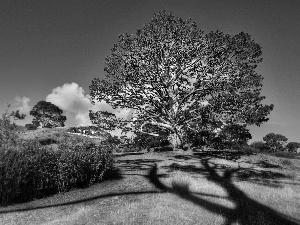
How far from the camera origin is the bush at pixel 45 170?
806 cm

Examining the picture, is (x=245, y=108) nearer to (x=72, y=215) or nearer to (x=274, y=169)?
(x=274, y=169)

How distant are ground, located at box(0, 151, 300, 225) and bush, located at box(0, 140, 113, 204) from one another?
457 millimetres

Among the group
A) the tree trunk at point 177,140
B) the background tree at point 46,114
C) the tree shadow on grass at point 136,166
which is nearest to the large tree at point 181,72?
the tree trunk at point 177,140

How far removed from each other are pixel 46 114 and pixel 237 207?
243 feet

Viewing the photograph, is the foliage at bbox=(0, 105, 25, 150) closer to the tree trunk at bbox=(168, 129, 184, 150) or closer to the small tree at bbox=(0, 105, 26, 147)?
the small tree at bbox=(0, 105, 26, 147)

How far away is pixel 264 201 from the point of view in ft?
29.0

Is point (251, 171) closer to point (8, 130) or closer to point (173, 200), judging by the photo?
point (173, 200)

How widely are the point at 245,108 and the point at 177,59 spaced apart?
5.93m

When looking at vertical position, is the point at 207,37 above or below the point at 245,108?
above

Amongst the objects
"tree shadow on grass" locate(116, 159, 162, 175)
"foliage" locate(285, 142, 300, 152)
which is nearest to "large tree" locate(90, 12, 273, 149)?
"tree shadow on grass" locate(116, 159, 162, 175)

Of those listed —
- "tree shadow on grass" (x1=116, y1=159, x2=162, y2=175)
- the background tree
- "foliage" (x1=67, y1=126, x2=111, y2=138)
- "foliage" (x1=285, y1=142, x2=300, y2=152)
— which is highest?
the background tree

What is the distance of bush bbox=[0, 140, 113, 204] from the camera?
26.5 feet

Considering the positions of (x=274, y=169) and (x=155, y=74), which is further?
(x=155, y=74)

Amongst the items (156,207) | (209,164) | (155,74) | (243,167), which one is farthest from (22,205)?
(155,74)
